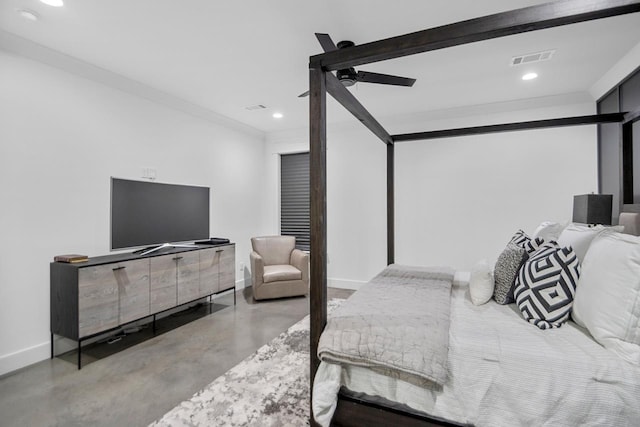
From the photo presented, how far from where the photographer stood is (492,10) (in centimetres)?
210

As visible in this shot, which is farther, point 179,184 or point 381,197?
point 381,197

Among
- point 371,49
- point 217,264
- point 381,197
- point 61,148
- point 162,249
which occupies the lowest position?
point 217,264

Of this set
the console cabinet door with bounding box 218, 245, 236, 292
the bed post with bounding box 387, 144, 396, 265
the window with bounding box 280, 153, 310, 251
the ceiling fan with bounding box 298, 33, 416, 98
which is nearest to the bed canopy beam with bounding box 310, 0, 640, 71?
the ceiling fan with bounding box 298, 33, 416, 98

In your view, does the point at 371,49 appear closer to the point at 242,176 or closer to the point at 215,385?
the point at 215,385

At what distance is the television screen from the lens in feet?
9.90

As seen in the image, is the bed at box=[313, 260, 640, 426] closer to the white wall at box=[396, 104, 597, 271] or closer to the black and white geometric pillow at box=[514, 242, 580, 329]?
the black and white geometric pillow at box=[514, 242, 580, 329]

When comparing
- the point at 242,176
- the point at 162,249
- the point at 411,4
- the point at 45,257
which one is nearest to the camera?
the point at 411,4


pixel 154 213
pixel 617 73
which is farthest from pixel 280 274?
pixel 617 73

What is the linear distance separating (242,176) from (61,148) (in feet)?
8.14

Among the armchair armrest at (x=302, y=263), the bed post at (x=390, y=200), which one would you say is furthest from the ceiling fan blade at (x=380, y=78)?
the armchair armrest at (x=302, y=263)

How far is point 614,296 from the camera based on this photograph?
1272 millimetres

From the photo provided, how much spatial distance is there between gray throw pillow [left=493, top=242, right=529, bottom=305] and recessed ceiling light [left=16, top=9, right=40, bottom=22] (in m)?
3.69

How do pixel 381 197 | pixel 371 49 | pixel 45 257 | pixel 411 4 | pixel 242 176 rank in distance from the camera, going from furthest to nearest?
pixel 242 176 < pixel 381 197 < pixel 45 257 < pixel 411 4 < pixel 371 49

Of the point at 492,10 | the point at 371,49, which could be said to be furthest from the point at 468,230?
the point at 371,49
